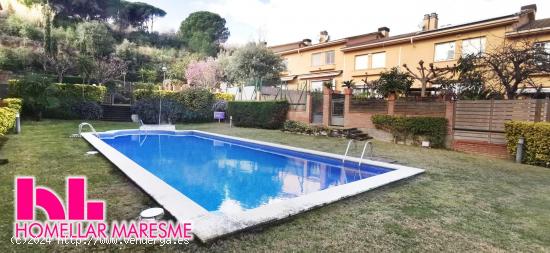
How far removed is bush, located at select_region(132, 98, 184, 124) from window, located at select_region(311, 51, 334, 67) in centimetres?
1476

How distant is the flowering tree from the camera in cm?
3146

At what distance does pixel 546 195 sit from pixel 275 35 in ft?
107

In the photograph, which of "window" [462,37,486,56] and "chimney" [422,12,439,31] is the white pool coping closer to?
"window" [462,37,486,56]

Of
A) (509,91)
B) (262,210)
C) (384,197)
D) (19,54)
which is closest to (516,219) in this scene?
(384,197)

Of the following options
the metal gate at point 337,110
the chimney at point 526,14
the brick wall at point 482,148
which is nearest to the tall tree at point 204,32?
the metal gate at point 337,110

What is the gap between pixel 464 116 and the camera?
10.8 m

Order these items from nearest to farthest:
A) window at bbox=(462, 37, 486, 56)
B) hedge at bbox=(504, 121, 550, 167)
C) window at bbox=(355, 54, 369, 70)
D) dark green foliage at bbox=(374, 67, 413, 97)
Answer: hedge at bbox=(504, 121, 550, 167), dark green foliage at bbox=(374, 67, 413, 97), window at bbox=(462, 37, 486, 56), window at bbox=(355, 54, 369, 70)

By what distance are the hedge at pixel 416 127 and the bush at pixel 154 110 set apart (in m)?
13.7

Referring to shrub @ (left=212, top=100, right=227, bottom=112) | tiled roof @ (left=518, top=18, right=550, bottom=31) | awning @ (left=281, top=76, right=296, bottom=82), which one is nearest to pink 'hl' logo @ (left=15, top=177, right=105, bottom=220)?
shrub @ (left=212, top=100, right=227, bottom=112)

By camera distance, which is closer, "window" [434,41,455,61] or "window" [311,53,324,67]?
"window" [434,41,455,61]

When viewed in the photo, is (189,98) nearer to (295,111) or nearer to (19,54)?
(295,111)

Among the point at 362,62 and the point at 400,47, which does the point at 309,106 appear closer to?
the point at 400,47

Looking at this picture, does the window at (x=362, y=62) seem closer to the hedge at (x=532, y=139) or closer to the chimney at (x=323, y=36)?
the chimney at (x=323, y=36)

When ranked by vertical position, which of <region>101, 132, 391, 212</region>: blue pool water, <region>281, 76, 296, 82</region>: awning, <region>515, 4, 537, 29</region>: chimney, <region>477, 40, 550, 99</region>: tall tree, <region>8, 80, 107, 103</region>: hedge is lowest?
<region>101, 132, 391, 212</region>: blue pool water
